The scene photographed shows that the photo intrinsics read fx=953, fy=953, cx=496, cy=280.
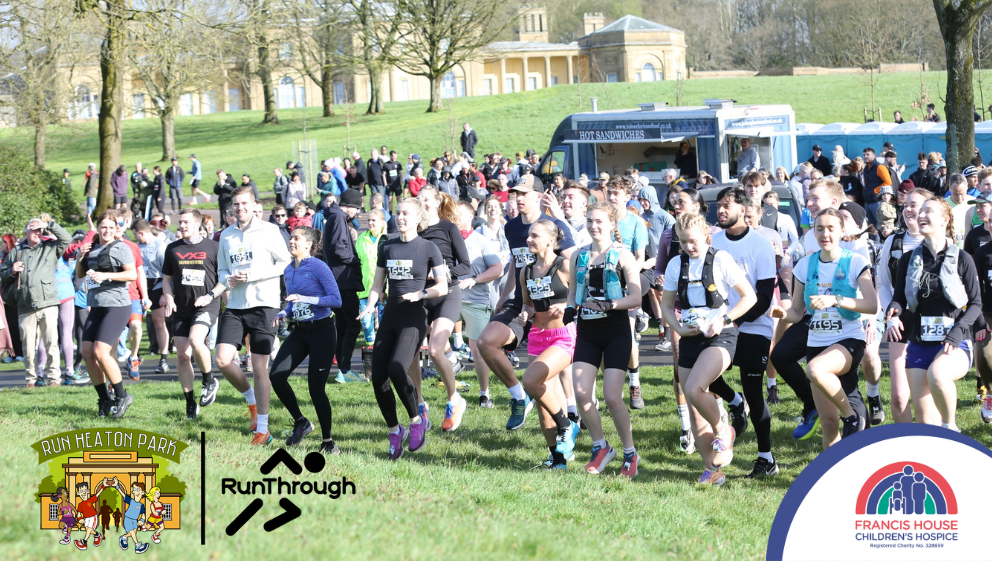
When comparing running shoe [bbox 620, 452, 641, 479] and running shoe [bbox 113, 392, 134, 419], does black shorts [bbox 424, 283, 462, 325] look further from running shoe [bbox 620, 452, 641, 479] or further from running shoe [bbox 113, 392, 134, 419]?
running shoe [bbox 113, 392, 134, 419]

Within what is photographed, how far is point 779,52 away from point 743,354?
85.3 meters

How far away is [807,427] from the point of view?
7.71 m

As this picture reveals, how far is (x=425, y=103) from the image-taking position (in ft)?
211

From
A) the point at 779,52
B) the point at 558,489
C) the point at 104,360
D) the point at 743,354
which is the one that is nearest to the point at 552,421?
the point at 558,489

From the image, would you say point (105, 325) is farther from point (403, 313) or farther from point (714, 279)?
point (714, 279)

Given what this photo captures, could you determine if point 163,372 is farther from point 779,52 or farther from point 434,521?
point 779,52

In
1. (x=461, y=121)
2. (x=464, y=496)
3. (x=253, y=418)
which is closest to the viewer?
(x=464, y=496)

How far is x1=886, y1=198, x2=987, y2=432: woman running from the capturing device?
6.14 metres

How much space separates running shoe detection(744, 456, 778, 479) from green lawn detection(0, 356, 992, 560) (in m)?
0.10

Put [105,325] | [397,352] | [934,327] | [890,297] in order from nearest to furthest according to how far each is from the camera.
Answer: [934,327], [890,297], [397,352], [105,325]

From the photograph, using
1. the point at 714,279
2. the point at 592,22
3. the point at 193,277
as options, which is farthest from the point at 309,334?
the point at 592,22

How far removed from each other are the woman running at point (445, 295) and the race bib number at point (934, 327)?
3.53 meters

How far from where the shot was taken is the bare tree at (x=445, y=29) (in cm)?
5038

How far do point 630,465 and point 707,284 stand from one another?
1.45m
